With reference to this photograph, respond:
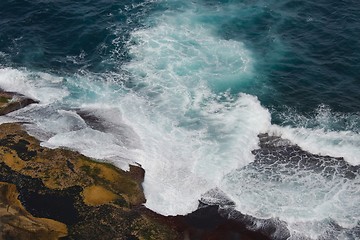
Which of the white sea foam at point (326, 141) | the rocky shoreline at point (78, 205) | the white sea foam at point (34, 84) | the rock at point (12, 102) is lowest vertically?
the rocky shoreline at point (78, 205)

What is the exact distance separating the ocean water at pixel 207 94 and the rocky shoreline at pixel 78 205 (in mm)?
1457

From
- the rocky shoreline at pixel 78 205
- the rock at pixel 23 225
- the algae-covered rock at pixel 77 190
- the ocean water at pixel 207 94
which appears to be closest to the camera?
the rock at pixel 23 225

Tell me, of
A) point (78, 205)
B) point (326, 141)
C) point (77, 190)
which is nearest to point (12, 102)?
point (77, 190)

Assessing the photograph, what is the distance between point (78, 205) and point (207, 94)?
846 inches

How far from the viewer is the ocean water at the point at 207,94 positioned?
45.0 m

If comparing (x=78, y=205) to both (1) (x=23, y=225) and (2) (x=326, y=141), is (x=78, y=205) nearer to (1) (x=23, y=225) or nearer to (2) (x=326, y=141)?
(1) (x=23, y=225)

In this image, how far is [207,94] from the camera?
185 ft

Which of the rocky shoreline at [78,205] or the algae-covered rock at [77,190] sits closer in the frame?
the rocky shoreline at [78,205]

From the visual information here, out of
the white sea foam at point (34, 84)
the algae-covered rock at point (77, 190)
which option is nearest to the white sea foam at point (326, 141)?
the algae-covered rock at point (77, 190)

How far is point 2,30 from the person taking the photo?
67.4m

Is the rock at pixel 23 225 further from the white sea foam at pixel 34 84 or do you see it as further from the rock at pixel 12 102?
the white sea foam at pixel 34 84

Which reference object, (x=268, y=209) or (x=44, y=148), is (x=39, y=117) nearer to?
(x=44, y=148)

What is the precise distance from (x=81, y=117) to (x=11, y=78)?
12698 mm

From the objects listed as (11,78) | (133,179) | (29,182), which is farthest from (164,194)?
(11,78)
